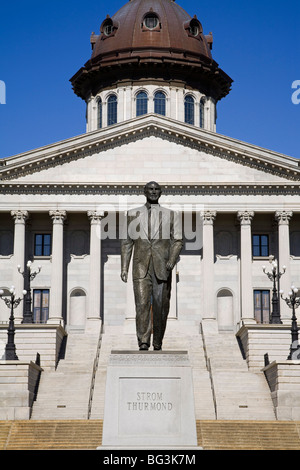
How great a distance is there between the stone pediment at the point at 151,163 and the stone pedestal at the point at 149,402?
43.8m

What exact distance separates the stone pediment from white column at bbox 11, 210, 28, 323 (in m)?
1.73

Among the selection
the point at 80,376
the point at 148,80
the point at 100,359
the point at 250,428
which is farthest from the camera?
the point at 148,80

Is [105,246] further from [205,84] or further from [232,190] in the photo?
[205,84]

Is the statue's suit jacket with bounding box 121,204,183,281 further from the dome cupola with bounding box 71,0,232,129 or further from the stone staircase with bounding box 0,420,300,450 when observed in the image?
the dome cupola with bounding box 71,0,232,129

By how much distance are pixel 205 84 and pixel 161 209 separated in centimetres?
6095

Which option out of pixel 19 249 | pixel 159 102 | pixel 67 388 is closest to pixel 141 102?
pixel 159 102

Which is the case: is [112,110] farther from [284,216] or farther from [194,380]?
[194,380]

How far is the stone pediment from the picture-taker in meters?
62.6

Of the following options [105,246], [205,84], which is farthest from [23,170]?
[205,84]

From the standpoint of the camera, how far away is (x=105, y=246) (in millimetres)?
64812

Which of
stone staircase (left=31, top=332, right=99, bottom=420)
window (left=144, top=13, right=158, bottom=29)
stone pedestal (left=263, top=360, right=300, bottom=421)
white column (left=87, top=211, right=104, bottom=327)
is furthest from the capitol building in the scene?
window (left=144, top=13, right=158, bottom=29)

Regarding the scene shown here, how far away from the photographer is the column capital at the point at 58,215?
62.9 meters

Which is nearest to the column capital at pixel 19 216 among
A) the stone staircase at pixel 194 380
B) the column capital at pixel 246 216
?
the stone staircase at pixel 194 380

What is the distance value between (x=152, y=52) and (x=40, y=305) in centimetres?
2435
